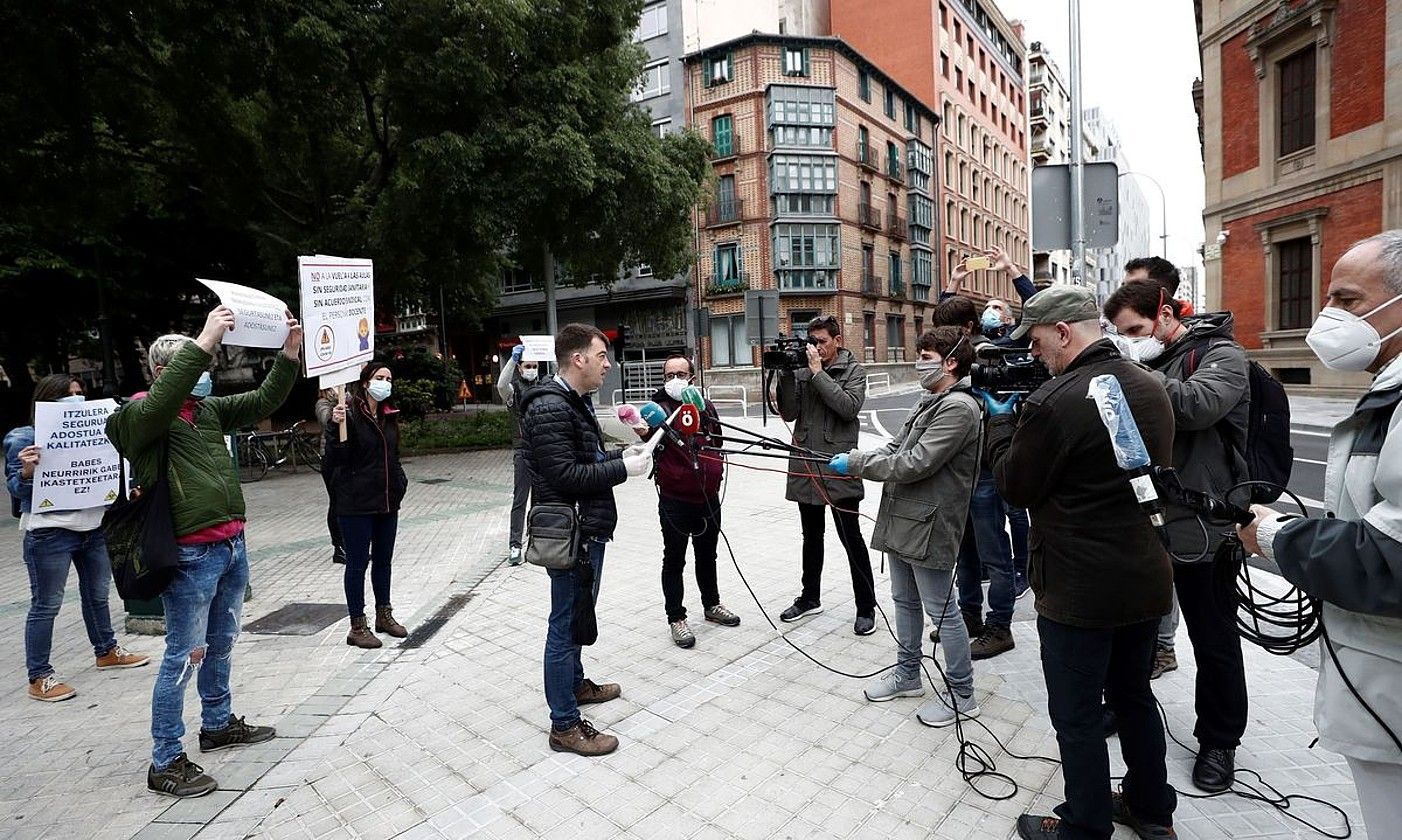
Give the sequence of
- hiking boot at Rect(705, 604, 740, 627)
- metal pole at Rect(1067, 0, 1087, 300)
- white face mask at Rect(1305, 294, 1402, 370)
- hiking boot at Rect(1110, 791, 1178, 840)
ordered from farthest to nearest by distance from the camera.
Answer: metal pole at Rect(1067, 0, 1087, 300) → hiking boot at Rect(705, 604, 740, 627) → hiking boot at Rect(1110, 791, 1178, 840) → white face mask at Rect(1305, 294, 1402, 370)

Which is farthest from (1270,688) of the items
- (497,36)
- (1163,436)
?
(497,36)

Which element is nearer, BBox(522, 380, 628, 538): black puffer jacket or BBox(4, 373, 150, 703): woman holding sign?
→ BBox(522, 380, 628, 538): black puffer jacket

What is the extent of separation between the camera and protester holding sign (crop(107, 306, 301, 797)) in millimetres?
3262

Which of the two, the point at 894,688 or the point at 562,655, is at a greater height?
the point at 562,655

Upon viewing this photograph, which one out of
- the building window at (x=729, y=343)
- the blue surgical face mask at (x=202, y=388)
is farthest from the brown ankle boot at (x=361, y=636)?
the building window at (x=729, y=343)

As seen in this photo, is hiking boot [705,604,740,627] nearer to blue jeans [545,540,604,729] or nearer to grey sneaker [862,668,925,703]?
grey sneaker [862,668,925,703]

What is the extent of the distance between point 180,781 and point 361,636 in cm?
185

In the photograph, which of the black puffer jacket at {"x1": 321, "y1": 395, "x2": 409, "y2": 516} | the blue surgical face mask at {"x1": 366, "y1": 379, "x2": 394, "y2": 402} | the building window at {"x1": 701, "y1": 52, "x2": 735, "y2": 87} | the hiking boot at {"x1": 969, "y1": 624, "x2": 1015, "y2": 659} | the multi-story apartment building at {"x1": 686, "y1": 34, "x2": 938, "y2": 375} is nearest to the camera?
the hiking boot at {"x1": 969, "y1": 624, "x2": 1015, "y2": 659}

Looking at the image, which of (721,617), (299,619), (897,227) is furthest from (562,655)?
(897,227)

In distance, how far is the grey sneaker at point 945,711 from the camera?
3758 mm

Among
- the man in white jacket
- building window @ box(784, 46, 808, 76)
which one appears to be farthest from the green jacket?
building window @ box(784, 46, 808, 76)

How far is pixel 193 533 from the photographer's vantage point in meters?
3.48

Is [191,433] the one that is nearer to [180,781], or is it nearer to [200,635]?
[200,635]

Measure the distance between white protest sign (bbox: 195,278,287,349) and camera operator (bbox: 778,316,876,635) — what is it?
3.15 metres
